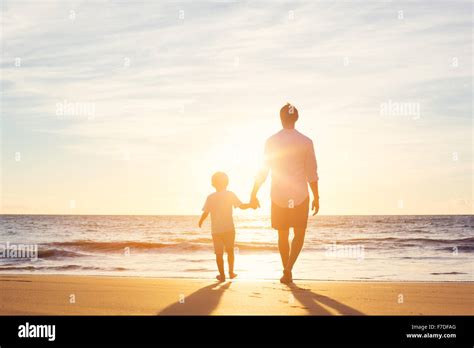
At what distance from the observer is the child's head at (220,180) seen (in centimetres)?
994

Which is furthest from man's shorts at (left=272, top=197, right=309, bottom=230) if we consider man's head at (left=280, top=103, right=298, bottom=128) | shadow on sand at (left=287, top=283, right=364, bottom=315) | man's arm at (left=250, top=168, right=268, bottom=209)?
man's head at (left=280, top=103, right=298, bottom=128)

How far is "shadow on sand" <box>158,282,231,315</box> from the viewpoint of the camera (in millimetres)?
5459

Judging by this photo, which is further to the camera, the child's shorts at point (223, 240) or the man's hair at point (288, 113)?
the child's shorts at point (223, 240)

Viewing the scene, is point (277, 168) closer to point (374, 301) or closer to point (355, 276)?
point (374, 301)

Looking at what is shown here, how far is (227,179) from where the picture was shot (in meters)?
10.1

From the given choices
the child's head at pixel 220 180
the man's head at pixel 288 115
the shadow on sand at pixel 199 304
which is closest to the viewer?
the shadow on sand at pixel 199 304

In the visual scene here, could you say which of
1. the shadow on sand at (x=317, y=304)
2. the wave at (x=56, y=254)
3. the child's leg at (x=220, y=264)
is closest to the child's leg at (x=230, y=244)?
the child's leg at (x=220, y=264)

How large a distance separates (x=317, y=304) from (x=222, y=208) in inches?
159

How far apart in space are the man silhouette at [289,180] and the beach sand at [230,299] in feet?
1.92

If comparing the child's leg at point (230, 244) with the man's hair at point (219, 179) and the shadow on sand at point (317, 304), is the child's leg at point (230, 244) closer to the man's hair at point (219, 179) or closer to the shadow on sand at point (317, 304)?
the man's hair at point (219, 179)

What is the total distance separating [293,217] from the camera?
7.88 metres

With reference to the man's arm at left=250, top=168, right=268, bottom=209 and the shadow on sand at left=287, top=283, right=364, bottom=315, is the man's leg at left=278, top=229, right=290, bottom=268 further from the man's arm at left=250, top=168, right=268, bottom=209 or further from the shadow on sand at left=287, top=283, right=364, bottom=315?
the shadow on sand at left=287, top=283, right=364, bottom=315
